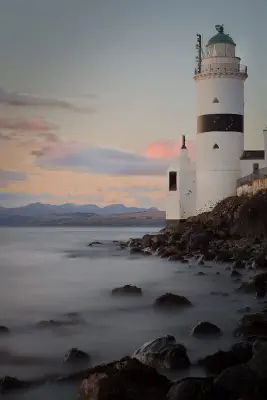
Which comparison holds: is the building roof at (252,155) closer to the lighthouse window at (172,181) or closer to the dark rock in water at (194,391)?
the lighthouse window at (172,181)

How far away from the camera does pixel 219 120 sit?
18.3 m

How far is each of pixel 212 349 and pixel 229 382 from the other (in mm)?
1102

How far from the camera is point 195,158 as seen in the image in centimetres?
1933

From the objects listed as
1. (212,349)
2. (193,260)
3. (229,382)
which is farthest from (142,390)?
(193,260)

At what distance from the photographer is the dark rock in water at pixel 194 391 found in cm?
261

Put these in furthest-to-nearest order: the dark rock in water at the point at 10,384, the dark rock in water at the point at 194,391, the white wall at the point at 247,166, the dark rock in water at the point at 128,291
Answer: the white wall at the point at 247,166
the dark rock in water at the point at 128,291
the dark rock in water at the point at 10,384
the dark rock in water at the point at 194,391

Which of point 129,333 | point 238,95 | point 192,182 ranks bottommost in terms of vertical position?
point 129,333

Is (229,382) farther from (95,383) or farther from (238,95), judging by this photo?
(238,95)

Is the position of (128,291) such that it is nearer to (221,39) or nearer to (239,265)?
(239,265)

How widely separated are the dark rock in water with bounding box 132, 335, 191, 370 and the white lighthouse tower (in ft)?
49.9

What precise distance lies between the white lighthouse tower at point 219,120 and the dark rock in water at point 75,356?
15.1 metres

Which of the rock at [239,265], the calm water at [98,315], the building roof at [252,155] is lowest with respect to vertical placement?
the calm water at [98,315]

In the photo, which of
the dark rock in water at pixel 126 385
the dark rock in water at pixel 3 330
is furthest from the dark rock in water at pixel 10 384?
the dark rock in water at pixel 3 330

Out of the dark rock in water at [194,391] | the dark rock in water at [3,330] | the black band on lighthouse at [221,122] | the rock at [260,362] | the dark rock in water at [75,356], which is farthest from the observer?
the black band on lighthouse at [221,122]
